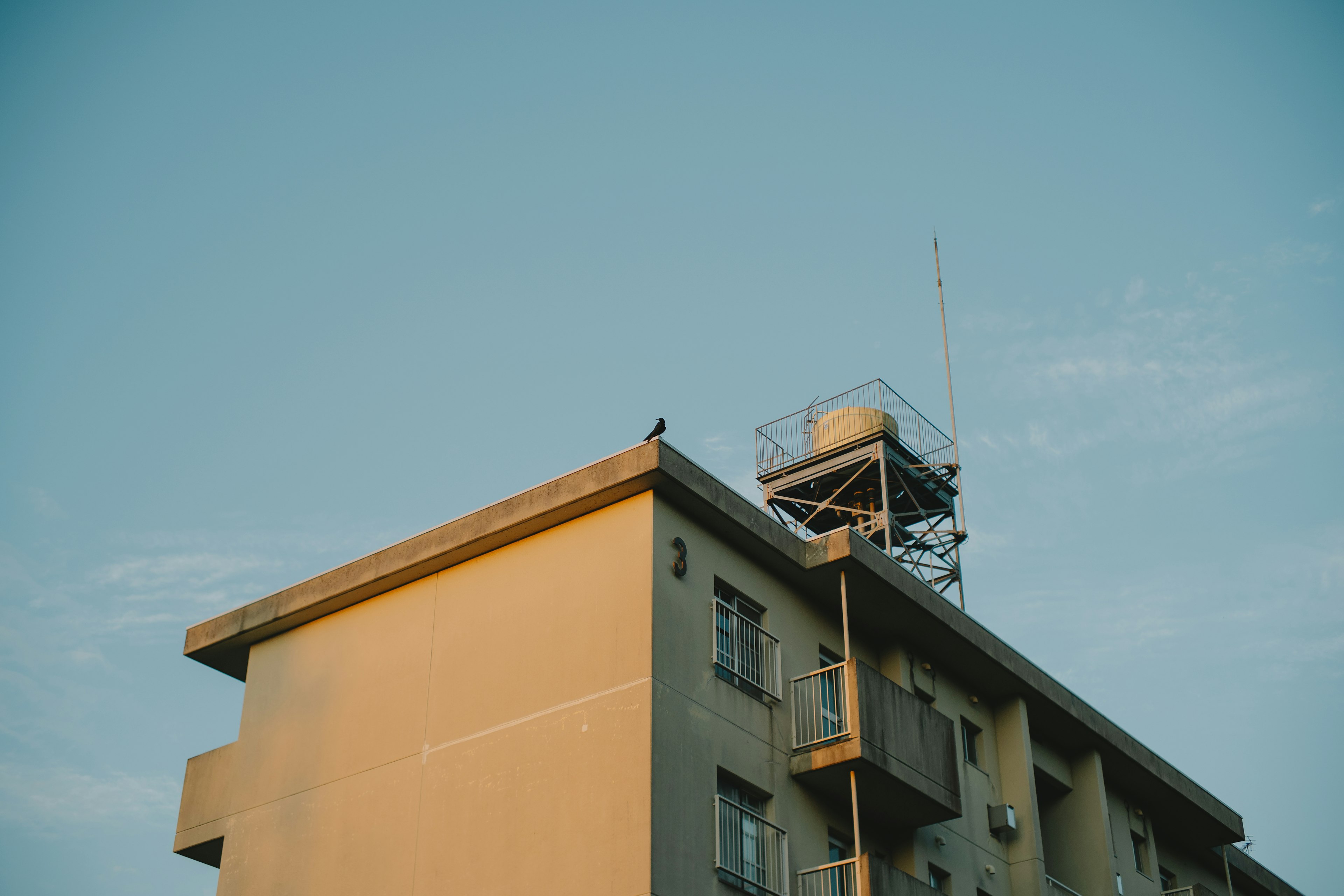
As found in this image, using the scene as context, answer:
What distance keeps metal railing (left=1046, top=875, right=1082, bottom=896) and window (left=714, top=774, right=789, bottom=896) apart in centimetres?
765

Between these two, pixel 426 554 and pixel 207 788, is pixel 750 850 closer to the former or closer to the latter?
pixel 426 554

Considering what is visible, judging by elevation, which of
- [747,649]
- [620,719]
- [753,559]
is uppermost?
[753,559]

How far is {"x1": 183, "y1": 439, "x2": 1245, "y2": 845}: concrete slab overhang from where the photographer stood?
22438 mm

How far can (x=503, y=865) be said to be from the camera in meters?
20.6

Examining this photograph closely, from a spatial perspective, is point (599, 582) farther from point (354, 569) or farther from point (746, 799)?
point (354, 569)

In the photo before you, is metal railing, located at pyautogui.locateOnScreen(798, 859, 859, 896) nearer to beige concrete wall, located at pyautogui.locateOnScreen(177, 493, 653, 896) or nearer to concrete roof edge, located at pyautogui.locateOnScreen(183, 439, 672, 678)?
beige concrete wall, located at pyautogui.locateOnScreen(177, 493, 653, 896)

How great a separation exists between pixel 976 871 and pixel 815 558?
22.4ft

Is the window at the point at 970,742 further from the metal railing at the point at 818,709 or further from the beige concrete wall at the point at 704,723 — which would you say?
the beige concrete wall at the point at 704,723

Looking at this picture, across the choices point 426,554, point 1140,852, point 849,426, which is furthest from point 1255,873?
point 426,554

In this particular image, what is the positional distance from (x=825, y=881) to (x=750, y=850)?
4.54 ft

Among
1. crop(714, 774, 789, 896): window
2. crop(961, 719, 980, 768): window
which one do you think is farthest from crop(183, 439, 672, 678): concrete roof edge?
crop(961, 719, 980, 768): window

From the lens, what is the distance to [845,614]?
23.1 metres

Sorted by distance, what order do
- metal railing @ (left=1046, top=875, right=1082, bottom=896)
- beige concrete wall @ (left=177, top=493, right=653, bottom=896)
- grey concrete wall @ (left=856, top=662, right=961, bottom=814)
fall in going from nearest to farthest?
beige concrete wall @ (left=177, top=493, right=653, bottom=896) → grey concrete wall @ (left=856, top=662, right=961, bottom=814) → metal railing @ (left=1046, top=875, right=1082, bottom=896)

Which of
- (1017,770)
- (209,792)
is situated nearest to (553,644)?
(209,792)
